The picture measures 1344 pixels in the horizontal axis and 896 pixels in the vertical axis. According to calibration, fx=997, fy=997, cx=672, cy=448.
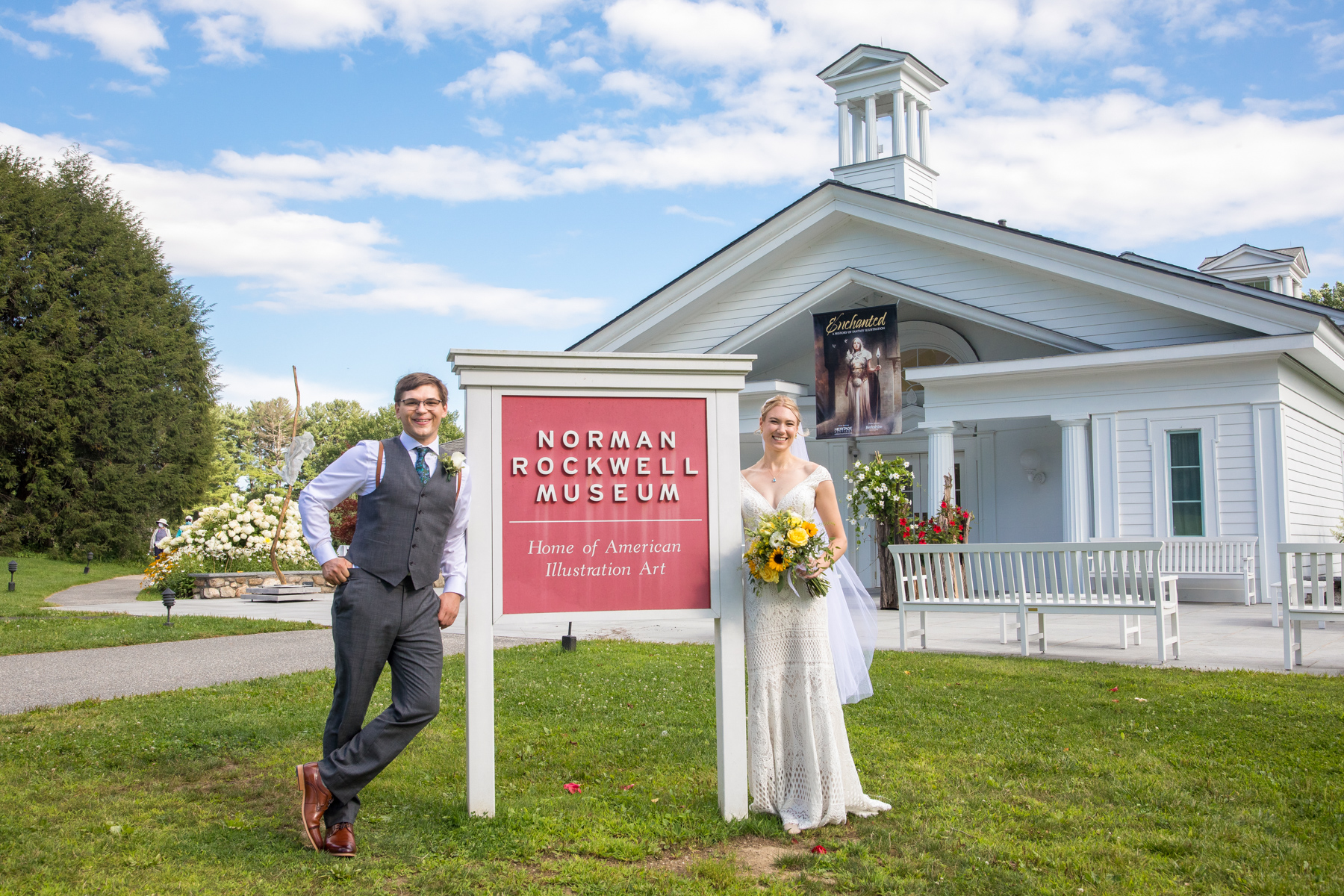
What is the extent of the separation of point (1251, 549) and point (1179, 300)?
3.77m

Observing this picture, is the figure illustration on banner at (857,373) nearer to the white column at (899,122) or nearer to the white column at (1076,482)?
the white column at (1076,482)

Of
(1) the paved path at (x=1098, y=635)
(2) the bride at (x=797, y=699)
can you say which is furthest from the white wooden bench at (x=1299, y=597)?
(2) the bride at (x=797, y=699)

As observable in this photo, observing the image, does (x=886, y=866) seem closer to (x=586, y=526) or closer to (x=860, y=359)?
(x=586, y=526)

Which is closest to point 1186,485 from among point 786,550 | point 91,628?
point 786,550

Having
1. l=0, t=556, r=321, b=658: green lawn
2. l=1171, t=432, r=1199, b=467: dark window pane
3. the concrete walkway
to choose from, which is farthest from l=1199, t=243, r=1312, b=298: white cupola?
l=0, t=556, r=321, b=658: green lawn

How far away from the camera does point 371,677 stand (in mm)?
4109

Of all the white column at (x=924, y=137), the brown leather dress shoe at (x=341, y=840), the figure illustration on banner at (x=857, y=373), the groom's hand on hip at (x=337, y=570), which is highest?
the white column at (x=924, y=137)

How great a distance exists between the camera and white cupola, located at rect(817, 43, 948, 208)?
19.2 m

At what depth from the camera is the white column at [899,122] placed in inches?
755

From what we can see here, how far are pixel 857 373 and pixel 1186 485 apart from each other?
5340 mm

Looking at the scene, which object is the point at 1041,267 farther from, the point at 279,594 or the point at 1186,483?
the point at 279,594

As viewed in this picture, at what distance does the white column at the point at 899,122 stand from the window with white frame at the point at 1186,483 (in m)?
7.70

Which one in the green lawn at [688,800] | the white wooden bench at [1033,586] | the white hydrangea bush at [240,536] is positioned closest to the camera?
the green lawn at [688,800]

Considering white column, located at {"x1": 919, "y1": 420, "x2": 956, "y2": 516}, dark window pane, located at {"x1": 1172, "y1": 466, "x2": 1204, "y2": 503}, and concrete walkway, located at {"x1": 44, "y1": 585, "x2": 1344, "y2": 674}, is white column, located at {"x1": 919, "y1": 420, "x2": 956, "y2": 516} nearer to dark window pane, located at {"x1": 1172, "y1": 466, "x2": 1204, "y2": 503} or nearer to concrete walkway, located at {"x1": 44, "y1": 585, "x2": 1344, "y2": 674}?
concrete walkway, located at {"x1": 44, "y1": 585, "x2": 1344, "y2": 674}
